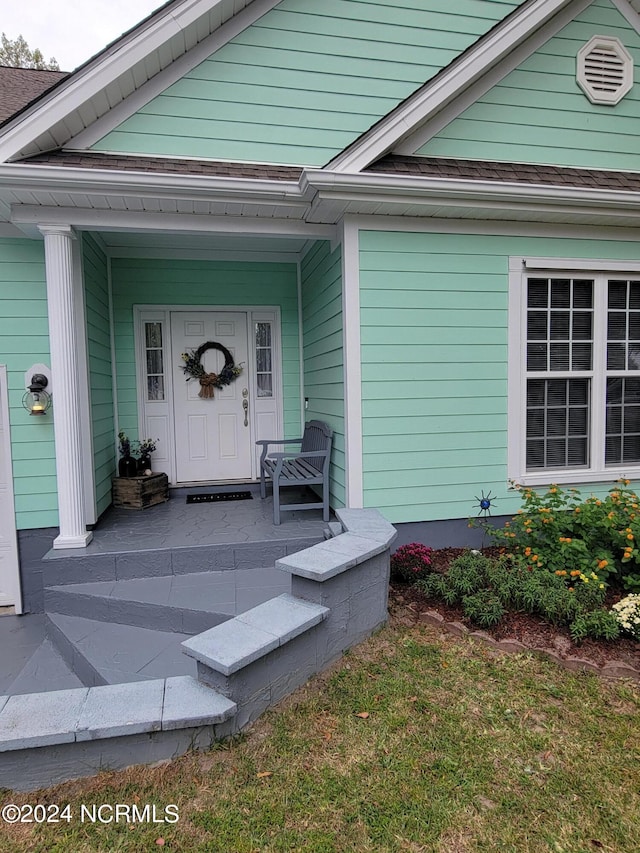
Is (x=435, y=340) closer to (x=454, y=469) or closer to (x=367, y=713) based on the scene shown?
(x=454, y=469)

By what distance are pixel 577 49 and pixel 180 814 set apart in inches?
238

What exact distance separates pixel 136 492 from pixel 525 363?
3760 mm

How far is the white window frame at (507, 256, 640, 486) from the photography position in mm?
4324

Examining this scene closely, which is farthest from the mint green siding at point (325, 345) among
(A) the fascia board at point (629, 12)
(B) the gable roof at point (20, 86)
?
(A) the fascia board at point (629, 12)

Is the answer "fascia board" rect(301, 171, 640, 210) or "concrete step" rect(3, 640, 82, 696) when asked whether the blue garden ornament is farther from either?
"concrete step" rect(3, 640, 82, 696)

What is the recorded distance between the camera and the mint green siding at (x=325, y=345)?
4328 millimetres

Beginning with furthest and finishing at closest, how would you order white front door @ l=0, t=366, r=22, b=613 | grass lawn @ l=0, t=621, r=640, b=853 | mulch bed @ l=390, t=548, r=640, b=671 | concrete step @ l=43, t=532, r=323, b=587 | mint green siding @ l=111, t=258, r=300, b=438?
1. mint green siding @ l=111, t=258, r=300, b=438
2. white front door @ l=0, t=366, r=22, b=613
3. concrete step @ l=43, t=532, r=323, b=587
4. mulch bed @ l=390, t=548, r=640, b=671
5. grass lawn @ l=0, t=621, r=640, b=853

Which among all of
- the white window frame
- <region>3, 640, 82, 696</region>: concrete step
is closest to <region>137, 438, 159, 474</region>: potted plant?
<region>3, 640, 82, 696</region>: concrete step

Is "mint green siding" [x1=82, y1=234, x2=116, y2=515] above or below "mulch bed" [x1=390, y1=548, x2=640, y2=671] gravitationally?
above

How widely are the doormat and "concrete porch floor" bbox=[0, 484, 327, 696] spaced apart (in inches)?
30.6

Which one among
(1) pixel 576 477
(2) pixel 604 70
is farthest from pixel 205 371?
(2) pixel 604 70

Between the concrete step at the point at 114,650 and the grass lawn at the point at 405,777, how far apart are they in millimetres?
770

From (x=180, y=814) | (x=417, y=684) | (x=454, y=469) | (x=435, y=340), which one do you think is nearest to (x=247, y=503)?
(x=454, y=469)

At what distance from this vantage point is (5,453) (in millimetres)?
4191
